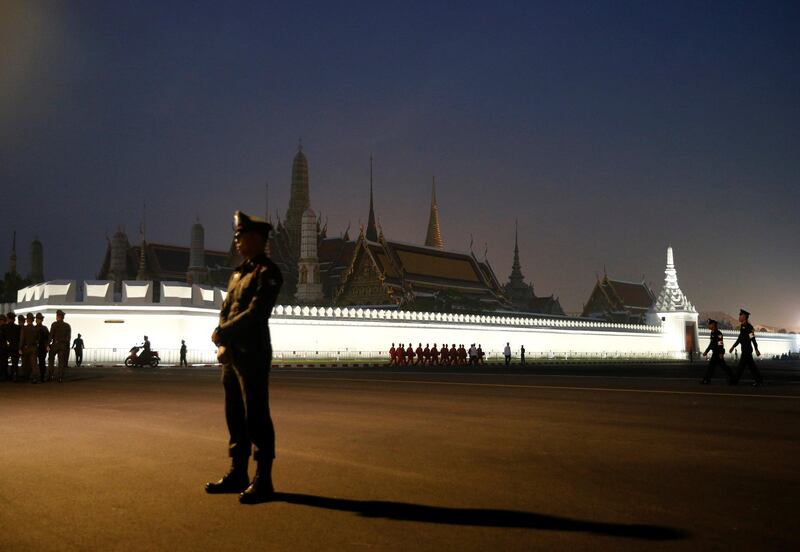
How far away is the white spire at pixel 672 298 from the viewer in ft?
238

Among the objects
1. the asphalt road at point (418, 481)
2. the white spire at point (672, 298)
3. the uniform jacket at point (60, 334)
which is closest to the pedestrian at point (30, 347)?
the uniform jacket at point (60, 334)

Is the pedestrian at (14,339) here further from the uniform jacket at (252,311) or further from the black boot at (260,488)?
the black boot at (260,488)

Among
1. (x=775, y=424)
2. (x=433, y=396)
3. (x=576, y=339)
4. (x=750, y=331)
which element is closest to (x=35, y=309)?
(x=433, y=396)

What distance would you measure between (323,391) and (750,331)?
8857mm

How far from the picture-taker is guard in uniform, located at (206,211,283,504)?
15.2ft

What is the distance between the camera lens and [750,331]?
16.0 m

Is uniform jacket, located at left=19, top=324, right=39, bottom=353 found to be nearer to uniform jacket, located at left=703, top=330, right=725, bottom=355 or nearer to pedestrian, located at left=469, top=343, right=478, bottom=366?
uniform jacket, located at left=703, top=330, right=725, bottom=355

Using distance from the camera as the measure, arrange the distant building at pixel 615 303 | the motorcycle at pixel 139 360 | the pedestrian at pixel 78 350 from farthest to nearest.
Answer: the distant building at pixel 615 303
the motorcycle at pixel 139 360
the pedestrian at pixel 78 350

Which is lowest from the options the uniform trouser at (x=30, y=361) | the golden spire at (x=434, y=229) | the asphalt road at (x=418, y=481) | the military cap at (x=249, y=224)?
the asphalt road at (x=418, y=481)

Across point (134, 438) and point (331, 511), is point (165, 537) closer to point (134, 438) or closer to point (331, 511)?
point (331, 511)

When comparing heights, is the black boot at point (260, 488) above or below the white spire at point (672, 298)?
below

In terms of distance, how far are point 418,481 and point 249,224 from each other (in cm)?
202

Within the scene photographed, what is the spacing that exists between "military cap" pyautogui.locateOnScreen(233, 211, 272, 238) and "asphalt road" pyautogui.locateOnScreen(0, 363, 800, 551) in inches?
65.7

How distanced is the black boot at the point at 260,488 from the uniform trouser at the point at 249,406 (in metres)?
0.06
